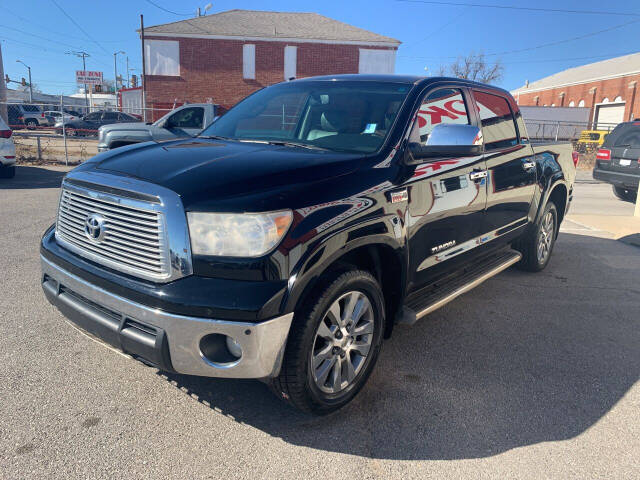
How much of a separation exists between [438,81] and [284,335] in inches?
91.7

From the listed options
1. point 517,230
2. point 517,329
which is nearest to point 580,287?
point 517,230

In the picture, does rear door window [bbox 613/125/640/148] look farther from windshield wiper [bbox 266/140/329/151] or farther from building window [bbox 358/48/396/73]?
A: building window [bbox 358/48/396/73]

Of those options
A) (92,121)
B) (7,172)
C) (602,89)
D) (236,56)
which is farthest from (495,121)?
(602,89)

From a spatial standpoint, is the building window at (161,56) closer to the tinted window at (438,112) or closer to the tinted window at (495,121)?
the tinted window at (495,121)

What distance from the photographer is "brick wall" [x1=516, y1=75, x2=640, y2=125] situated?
137ft

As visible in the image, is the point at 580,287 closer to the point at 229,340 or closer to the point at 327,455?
the point at 327,455

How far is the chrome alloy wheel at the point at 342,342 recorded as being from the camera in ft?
8.59

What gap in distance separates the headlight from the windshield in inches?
41.6

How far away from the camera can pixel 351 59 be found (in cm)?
3209

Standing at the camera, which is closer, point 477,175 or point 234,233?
point 234,233

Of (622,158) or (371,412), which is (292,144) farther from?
(622,158)

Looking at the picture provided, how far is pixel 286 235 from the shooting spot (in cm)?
230

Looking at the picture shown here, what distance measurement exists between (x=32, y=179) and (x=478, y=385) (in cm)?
1196

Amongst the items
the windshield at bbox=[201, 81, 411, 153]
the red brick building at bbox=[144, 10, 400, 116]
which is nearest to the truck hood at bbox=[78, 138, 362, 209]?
the windshield at bbox=[201, 81, 411, 153]
